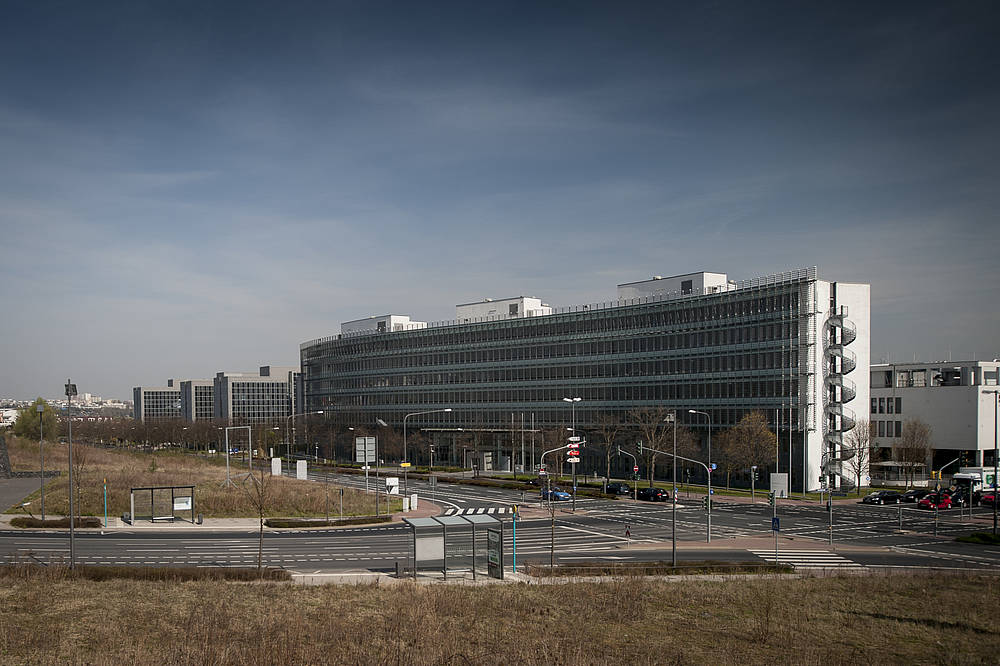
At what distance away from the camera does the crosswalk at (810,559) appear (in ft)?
148

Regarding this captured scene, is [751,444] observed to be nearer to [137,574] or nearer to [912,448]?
[912,448]

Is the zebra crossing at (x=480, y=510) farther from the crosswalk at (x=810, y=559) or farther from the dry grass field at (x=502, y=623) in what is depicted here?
the dry grass field at (x=502, y=623)

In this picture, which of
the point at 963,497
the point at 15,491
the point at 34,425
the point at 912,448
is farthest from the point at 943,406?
the point at 34,425

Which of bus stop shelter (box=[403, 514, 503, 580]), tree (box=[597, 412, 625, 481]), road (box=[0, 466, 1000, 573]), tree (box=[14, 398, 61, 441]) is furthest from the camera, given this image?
tree (box=[14, 398, 61, 441])

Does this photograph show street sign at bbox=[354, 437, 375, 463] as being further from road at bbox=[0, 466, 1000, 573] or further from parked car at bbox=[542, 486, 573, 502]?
parked car at bbox=[542, 486, 573, 502]

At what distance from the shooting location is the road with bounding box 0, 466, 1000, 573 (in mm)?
45250

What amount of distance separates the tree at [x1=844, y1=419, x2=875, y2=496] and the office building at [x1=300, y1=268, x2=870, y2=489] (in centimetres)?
128

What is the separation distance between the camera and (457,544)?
39938 mm

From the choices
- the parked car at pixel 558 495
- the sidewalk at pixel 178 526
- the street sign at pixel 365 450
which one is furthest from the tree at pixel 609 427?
the sidewalk at pixel 178 526

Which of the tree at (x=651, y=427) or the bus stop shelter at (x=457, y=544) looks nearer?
the bus stop shelter at (x=457, y=544)

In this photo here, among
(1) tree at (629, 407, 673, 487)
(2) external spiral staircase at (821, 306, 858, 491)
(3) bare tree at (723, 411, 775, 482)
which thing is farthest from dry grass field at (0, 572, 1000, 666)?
(2) external spiral staircase at (821, 306, 858, 491)

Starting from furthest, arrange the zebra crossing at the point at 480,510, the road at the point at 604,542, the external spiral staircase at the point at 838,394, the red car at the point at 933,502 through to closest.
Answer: the external spiral staircase at the point at 838,394, the red car at the point at 933,502, the zebra crossing at the point at 480,510, the road at the point at 604,542

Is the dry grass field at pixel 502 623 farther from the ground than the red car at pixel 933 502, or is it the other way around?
the dry grass field at pixel 502 623

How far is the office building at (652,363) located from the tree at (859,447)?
1281mm
